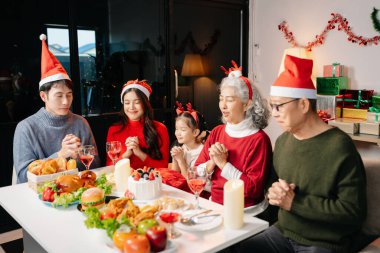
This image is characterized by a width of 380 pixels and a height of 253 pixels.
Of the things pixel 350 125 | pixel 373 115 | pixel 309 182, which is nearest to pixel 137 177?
pixel 309 182

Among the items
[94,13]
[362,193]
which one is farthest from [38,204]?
[94,13]

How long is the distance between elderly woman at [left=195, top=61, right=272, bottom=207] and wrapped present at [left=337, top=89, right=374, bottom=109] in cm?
233

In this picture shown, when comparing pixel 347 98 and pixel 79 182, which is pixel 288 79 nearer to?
pixel 79 182

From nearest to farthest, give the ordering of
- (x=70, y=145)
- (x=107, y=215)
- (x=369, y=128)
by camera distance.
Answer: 1. (x=107, y=215)
2. (x=70, y=145)
3. (x=369, y=128)

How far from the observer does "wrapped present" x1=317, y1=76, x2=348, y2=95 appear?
431cm

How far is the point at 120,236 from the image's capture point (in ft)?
4.32

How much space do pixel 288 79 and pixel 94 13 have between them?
9.00 ft

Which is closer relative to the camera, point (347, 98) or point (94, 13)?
point (94, 13)

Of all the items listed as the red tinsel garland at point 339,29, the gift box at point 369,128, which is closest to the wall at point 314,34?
the red tinsel garland at point 339,29

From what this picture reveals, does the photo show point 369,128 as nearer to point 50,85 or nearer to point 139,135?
point 139,135

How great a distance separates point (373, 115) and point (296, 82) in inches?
96.4

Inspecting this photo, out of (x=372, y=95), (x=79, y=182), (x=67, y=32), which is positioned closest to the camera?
(x=79, y=182)

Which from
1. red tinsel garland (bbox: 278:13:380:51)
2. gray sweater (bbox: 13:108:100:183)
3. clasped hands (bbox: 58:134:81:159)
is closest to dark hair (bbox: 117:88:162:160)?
gray sweater (bbox: 13:108:100:183)

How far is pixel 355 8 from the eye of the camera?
14.1 ft
